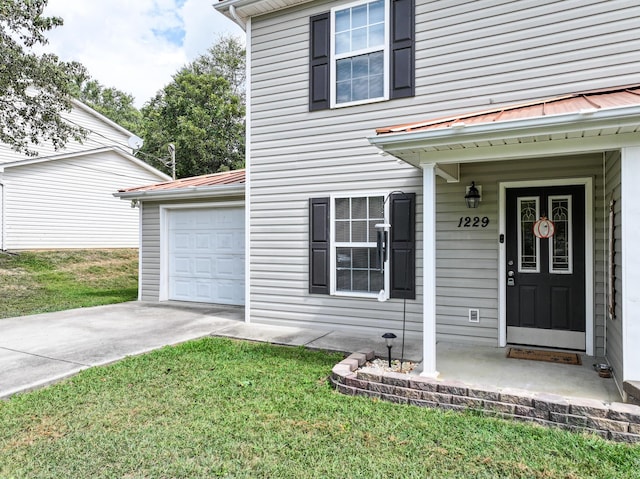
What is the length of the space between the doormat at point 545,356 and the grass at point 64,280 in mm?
7931

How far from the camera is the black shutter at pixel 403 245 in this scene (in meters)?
5.62

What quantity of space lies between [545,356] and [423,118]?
3221mm

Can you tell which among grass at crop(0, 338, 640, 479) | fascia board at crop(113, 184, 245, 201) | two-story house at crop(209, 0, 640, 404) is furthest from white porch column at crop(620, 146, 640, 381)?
fascia board at crop(113, 184, 245, 201)

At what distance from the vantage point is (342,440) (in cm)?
302

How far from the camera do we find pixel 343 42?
616cm

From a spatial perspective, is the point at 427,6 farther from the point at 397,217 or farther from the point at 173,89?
the point at 173,89

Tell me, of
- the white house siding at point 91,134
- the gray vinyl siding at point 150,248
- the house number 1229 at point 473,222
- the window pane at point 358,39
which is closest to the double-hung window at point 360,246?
the house number 1229 at point 473,222

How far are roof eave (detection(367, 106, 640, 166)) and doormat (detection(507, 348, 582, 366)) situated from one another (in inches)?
99.3

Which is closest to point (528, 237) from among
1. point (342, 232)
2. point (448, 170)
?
point (448, 170)

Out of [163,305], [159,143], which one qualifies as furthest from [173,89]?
[163,305]

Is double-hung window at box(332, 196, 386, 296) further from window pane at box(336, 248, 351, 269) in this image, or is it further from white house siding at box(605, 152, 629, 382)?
white house siding at box(605, 152, 629, 382)

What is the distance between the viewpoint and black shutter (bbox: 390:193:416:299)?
5.62 meters

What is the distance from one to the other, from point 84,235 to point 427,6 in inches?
541

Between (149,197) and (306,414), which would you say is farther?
(149,197)
